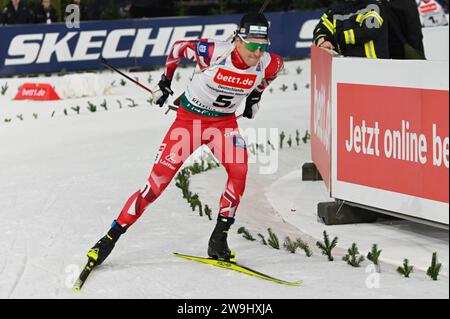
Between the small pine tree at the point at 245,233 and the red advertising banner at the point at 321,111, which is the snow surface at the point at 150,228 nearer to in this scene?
the small pine tree at the point at 245,233

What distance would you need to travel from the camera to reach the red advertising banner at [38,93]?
18.9m

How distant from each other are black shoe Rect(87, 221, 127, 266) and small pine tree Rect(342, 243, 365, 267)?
1.66 m

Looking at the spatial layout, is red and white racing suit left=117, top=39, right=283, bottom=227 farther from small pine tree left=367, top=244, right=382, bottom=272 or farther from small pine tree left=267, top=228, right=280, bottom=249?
small pine tree left=367, top=244, right=382, bottom=272

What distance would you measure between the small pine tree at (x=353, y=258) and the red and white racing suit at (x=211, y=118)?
0.90 metres

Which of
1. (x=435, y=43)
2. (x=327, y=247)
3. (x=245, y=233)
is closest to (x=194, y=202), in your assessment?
(x=245, y=233)

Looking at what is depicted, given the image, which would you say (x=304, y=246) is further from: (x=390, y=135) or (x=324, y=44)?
(x=324, y=44)

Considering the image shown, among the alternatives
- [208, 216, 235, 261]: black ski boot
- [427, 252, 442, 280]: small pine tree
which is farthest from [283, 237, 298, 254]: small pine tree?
[427, 252, 442, 280]: small pine tree

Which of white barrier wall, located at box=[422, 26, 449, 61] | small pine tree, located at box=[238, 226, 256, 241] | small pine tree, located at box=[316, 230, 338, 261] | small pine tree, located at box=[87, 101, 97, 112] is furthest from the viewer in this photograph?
small pine tree, located at box=[87, 101, 97, 112]

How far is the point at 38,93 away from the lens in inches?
746

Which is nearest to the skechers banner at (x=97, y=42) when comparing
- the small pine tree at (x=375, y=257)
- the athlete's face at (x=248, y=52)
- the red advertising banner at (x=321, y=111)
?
the red advertising banner at (x=321, y=111)

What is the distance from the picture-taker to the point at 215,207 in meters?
10.6

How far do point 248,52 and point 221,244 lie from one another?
1.42 meters

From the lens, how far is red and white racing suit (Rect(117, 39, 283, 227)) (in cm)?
805
